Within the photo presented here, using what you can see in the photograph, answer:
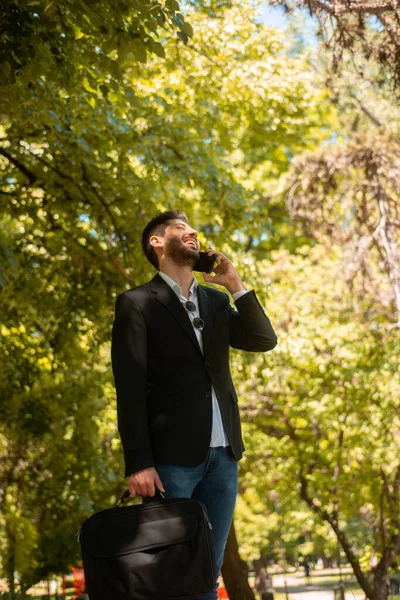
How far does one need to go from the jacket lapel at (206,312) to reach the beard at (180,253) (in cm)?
15

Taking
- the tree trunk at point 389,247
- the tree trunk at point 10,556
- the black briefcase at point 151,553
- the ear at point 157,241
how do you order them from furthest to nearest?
the tree trunk at point 10,556 < the tree trunk at point 389,247 < the ear at point 157,241 < the black briefcase at point 151,553

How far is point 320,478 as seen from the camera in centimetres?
1349

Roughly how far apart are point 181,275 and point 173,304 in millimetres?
202

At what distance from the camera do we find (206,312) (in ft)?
10.1

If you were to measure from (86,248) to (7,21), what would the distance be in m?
3.55

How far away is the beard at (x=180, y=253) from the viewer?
3.09 meters

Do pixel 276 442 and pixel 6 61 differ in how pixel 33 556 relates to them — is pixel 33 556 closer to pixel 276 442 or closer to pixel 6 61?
pixel 276 442

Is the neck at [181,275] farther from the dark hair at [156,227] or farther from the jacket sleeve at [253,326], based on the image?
the jacket sleeve at [253,326]

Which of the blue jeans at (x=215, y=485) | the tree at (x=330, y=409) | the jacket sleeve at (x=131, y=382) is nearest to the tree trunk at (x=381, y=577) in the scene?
the tree at (x=330, y=409)

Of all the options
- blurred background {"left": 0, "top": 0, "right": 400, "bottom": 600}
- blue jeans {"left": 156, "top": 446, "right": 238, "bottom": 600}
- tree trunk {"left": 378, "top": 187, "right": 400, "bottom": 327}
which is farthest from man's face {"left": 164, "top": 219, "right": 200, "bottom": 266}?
tree trunk {"left": 378, "top": 187, "right": 400, "bottom": 327}

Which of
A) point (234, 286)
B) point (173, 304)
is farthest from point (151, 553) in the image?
point (234, 286)

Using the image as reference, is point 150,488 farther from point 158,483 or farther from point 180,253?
point 180,253

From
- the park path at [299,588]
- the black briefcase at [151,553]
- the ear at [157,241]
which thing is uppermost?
the ear at [157,241]

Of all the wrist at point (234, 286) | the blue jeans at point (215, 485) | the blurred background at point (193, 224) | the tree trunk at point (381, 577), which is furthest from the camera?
the tree trunk at point (381, 577)
